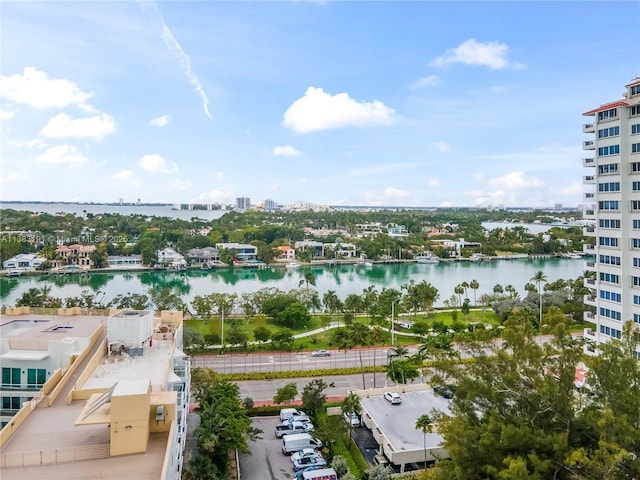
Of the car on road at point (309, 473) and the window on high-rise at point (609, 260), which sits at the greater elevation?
the window on high-rise at point (609, 260)

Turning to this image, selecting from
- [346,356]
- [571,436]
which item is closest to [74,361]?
[571,436]

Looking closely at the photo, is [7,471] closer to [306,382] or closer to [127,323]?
[127,323]

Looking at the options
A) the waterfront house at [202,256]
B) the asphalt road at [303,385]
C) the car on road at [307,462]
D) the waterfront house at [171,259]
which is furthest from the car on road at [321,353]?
the waterfront house at [202,256]

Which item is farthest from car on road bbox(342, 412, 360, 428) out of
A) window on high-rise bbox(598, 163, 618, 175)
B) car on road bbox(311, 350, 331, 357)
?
window on high-rise bbox(598, 163, 618, 175)

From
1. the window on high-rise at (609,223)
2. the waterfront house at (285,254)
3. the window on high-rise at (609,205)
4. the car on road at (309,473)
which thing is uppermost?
the window on high-rise at (609,205)

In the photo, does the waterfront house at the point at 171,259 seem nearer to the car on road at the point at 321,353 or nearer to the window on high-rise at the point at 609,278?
the car on road at the point at 321,353
